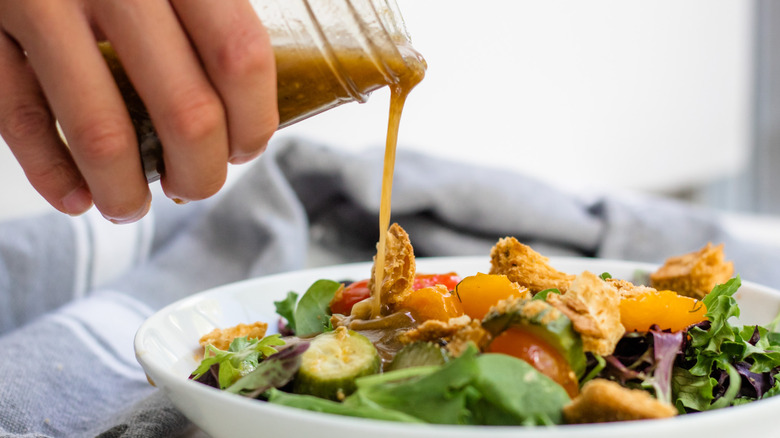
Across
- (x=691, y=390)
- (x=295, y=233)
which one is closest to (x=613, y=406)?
(x=691, y=390)

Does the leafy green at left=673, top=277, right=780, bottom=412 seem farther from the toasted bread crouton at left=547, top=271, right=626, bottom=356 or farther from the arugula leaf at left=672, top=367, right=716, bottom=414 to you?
the toasted bread crouton at left=547, top=271, right=626, bottom=356

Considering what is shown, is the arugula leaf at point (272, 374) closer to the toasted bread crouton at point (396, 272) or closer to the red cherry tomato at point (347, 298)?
the toasted bread crouton at point (396, 272)

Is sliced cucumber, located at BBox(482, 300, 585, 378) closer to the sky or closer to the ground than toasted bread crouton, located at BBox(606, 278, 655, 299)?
closer to the sky

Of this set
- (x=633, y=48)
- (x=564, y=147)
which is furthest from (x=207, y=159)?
(x=633, y=48)

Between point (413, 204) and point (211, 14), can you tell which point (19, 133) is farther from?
point (413, 204)

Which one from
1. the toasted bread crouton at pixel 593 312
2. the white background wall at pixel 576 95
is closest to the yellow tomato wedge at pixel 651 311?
the toasted bread crouton at pixel 593 312

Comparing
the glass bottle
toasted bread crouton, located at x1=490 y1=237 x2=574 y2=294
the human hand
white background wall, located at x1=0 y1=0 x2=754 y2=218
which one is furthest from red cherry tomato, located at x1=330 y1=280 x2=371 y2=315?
white background wall, located at x1=0 y1=0 x2=754 y2=218
